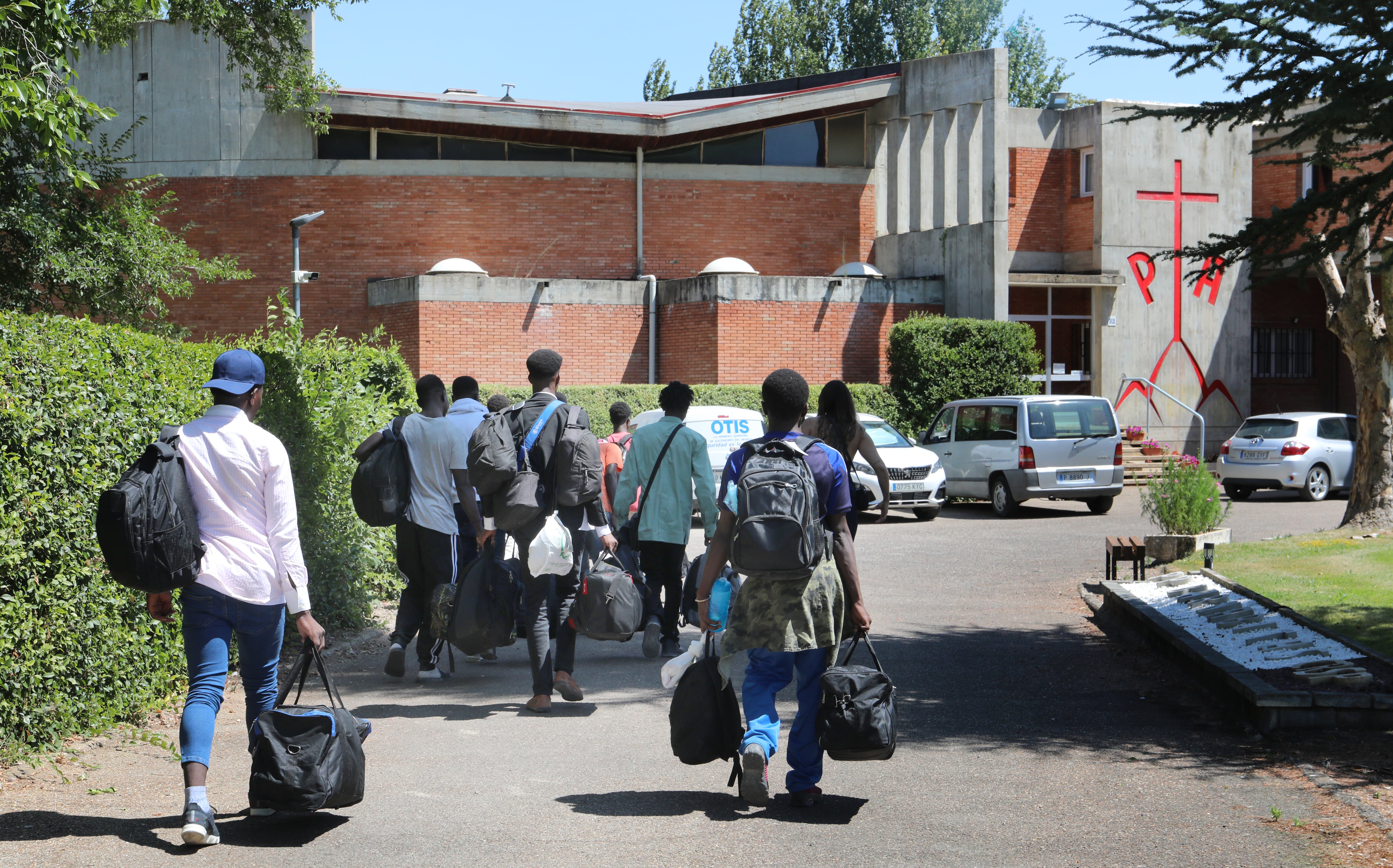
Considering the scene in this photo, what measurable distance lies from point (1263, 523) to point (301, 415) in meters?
14.0

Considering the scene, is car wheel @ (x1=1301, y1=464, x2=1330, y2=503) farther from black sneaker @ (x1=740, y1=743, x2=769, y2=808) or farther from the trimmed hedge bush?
black sneaker @ (x1=740, y1=743, x2=769, y2=808)

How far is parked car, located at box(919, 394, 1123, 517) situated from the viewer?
759 inches

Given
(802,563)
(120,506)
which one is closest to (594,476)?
(802,563)

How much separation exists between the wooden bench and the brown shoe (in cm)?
643

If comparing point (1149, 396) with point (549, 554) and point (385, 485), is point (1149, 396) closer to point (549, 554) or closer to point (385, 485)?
point (385, 485)

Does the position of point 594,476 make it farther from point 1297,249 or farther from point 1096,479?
point 1096,479

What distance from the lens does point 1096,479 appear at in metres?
19.4

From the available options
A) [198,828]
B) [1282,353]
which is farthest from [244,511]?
[1282,353]

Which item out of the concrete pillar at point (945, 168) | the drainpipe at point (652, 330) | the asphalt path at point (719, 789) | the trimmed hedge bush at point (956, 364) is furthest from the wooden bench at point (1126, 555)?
the concrete pillar at point (945, 168)

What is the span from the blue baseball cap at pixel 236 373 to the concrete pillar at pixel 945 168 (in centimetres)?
2588

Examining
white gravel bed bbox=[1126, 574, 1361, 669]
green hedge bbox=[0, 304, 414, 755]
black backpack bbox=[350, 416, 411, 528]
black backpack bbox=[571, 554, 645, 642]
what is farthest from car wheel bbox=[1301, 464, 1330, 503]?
green hedge bbox=[0, 304, 414, 755]

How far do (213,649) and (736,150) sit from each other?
27260 millimetres

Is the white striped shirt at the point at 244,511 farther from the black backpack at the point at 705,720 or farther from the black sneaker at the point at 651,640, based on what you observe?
Answer: the black sneaker at the point at 651,640

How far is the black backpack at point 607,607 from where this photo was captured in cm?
704
